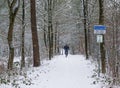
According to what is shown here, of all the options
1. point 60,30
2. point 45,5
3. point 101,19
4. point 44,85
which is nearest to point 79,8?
point 45,5

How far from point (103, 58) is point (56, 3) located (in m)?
21.1

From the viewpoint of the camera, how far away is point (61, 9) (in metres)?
37.5

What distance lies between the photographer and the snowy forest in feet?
57.9

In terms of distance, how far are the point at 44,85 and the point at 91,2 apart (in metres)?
22.5

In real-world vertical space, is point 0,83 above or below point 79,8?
below

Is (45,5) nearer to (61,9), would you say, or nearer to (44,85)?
(61,9)

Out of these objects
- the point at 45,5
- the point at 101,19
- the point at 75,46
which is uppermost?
the point at 45,5

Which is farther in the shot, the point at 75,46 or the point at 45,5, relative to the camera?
the point at 75,46

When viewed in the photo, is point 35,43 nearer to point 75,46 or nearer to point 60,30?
point 60,30

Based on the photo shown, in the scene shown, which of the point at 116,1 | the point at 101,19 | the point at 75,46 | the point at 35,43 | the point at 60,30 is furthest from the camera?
the point at 75,46

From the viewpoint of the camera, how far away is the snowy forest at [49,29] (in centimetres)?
1766

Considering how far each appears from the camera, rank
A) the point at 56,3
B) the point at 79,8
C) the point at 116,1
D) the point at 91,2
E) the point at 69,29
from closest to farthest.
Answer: the point at 116,1 → the point at 91,2 → the point at 56,3 → the point at 79,8 → the point at 69,29

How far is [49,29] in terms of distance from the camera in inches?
1371

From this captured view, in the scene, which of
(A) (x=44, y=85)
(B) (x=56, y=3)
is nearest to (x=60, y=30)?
(B) (x=56, y=3)
